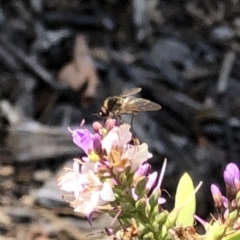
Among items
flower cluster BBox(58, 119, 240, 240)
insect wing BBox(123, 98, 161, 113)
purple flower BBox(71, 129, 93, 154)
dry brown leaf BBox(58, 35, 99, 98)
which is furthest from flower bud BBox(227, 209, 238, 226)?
dry brown leaf BBox(58, 35, 99, 98)

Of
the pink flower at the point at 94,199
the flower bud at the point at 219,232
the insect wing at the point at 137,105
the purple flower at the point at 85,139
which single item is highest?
the purple flower at the point at 85,139

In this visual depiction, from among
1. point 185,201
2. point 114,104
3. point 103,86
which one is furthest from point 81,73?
point 185,201

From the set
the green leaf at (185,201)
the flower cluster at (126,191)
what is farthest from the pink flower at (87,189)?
the green leaf at (185,201)

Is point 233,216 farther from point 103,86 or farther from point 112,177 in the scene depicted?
point 103,86

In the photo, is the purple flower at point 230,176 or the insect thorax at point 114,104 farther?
the insect thorax at point 114,104

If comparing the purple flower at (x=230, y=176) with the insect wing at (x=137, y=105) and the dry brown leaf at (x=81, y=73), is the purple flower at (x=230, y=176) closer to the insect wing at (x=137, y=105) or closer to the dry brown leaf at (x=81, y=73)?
the insect wing at (x=137, y=105)

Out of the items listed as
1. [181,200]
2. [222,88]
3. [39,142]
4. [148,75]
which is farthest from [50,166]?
[181,200]

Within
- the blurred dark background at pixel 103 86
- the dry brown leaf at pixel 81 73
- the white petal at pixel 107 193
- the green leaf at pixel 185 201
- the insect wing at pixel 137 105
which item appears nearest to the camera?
the white petal at pixel 107 193

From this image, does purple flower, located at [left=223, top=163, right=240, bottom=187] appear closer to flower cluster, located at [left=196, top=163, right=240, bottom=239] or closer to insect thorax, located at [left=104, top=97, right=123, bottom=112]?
flower cluster, located at [left=196, top=163, right=240, bottom=239]
